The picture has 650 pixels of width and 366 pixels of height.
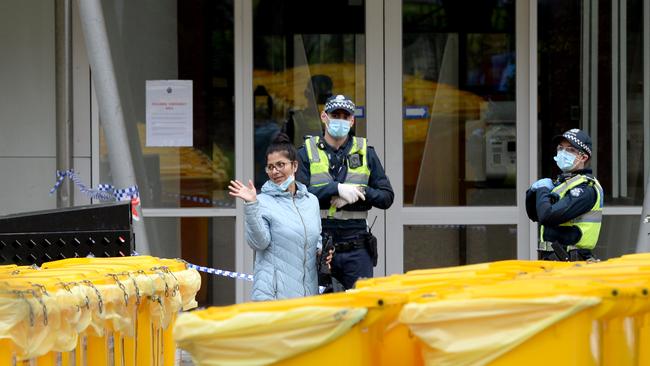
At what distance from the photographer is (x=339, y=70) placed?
11.2 meters

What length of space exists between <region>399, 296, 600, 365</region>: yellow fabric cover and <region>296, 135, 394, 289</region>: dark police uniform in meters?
4.04

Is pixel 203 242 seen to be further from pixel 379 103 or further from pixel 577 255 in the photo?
pixel 577 255

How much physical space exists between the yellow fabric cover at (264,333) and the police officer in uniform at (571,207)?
417 cm

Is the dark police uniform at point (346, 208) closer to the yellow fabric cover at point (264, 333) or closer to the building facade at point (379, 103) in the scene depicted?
the building facade at point (379, 103)

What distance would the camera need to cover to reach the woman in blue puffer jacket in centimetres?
736

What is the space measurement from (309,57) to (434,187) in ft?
5.46

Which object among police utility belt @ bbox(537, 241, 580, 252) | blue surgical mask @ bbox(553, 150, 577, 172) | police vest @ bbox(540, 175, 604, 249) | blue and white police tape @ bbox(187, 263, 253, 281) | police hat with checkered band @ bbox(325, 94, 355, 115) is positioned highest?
police hat with checkered band @ bbox(325, 94, 355, 115)

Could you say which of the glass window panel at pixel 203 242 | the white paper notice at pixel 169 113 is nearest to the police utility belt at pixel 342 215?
the glass window panel at pixel 203 242

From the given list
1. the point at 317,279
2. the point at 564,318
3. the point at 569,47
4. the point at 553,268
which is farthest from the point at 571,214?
the point at 564,318

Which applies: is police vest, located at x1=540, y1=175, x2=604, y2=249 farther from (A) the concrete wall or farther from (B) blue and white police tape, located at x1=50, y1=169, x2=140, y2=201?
(A) the concrete wall

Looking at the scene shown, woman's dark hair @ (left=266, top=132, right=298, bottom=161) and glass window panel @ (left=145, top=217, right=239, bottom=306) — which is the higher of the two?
woman's dark hair @ (left=266, top=132, right=298, bottom=161)

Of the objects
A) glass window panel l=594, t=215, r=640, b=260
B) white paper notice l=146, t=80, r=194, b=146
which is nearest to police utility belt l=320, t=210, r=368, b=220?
white paper notice l=146, t=80, r=194, b=146

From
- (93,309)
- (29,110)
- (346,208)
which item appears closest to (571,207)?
(346,208)

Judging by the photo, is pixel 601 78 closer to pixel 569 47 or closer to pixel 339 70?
pixel 569 47
